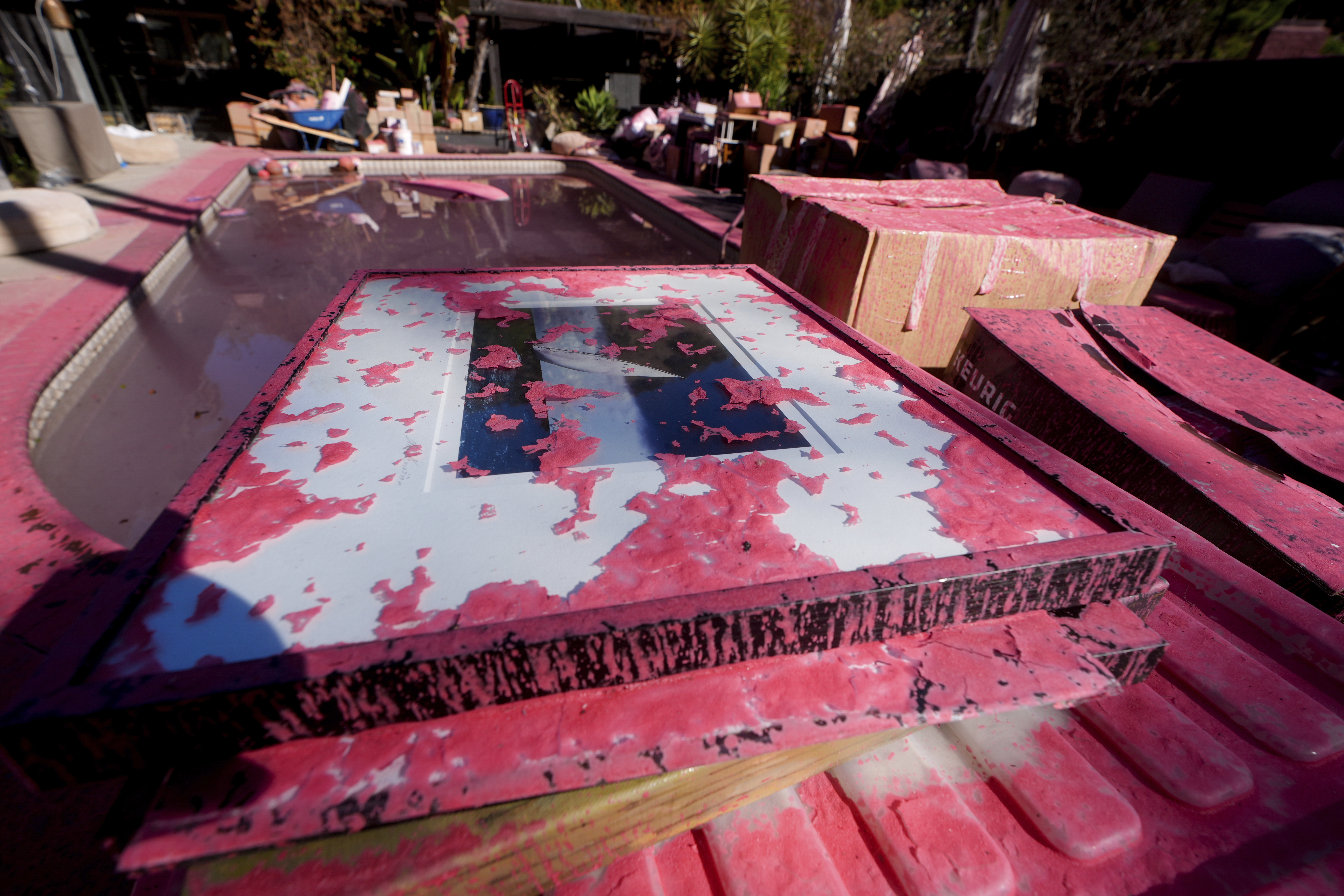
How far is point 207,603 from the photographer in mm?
595

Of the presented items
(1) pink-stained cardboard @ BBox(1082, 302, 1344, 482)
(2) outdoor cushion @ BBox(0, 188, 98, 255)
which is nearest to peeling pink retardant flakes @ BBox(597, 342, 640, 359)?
(1) pink-stained cardboard @ BBox(1082, 302, 1344, 482)

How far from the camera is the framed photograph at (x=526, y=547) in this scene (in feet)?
1.73

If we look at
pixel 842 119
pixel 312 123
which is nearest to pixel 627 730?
pixel 842 119

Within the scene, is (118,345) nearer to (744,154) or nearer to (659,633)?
(659,633)

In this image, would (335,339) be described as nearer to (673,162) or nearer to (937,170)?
(937,170)

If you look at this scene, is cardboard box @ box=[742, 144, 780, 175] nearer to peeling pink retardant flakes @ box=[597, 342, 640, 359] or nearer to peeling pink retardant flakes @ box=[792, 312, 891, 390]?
peeling pink retardant flakes @ box=[792, 312, 891, 390]

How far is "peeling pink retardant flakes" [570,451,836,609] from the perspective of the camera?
0.64 metres

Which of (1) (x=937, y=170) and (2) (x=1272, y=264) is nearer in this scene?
(2) (x=1272, y=264)

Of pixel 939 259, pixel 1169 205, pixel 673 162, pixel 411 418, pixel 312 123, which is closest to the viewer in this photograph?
pixel 411 418

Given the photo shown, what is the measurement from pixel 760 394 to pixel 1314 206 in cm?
391

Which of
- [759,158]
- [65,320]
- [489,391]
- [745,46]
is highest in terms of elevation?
[745,46]

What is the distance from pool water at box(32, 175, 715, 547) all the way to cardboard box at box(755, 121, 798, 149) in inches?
67.7

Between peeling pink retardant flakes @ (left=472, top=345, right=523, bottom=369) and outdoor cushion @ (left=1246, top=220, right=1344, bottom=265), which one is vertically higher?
outdoor cushion @ (left=1246, top=220, right=1344, bottom=265)

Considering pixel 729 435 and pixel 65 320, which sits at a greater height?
pixel 729 435
